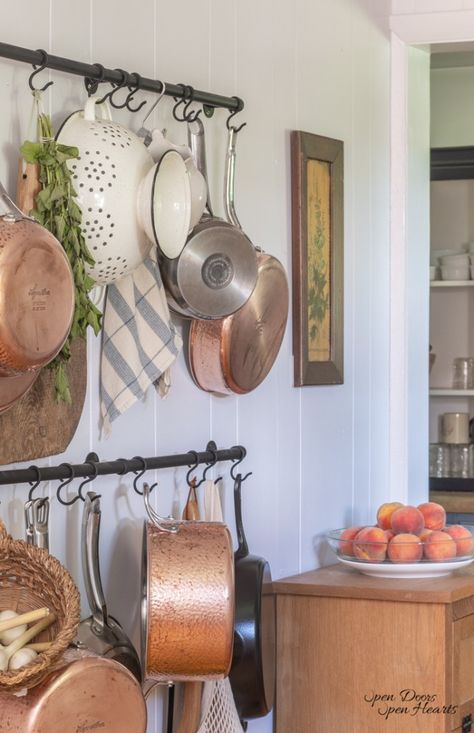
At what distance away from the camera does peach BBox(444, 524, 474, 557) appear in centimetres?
244

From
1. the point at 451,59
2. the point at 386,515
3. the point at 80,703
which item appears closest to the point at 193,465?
the point at 386,515

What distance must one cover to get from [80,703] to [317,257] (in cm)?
127

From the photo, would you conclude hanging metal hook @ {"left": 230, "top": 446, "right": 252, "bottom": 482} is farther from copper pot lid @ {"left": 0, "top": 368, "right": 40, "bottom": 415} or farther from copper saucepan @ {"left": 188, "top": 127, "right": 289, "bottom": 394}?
copper pot lid @ {"left": 0, "top": 368, "right": 40, "bottom": 415}

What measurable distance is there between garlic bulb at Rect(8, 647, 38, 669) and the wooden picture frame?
43.1 inches

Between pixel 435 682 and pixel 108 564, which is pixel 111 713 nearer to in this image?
pixel 108 564

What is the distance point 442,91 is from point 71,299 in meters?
2.75

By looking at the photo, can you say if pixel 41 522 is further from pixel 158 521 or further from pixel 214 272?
pixel 214 272

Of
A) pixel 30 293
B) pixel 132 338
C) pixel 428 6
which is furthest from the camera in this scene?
pixel 428 6

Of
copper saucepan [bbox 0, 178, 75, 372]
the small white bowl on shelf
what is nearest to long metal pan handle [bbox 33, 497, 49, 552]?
copper saucepan [bbox 0, 178, 75, 372]

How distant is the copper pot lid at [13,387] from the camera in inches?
60.9

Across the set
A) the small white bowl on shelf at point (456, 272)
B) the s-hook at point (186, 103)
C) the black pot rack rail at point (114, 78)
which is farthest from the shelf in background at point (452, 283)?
the s-hook at point (186, 103)

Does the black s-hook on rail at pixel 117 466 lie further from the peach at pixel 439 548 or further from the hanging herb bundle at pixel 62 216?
the peach at pixel 439 548

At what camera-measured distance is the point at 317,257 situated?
2.54 m

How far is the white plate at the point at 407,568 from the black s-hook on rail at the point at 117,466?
0.35 metres
